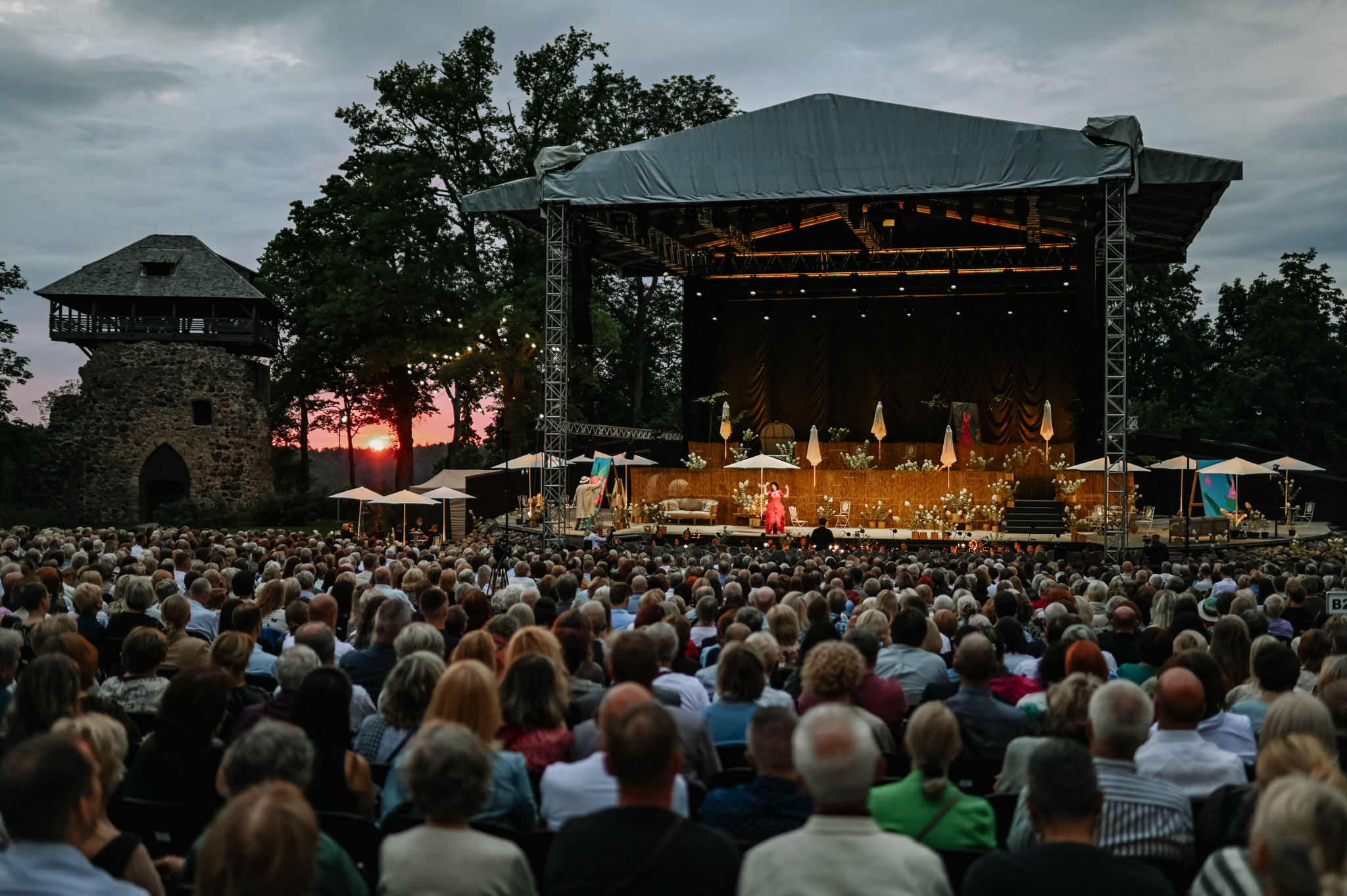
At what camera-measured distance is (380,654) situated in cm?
586

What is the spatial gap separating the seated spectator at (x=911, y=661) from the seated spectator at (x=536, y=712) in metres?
2.08

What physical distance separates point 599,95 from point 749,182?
58.1 feet

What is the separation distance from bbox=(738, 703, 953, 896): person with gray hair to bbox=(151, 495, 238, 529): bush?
30.8 m

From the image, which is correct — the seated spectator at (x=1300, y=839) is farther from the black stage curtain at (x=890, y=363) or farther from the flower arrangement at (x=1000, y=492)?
the black stage curtain at (x=890, y=363)

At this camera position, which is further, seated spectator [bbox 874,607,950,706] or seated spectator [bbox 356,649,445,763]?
seated spectator [bbox 874,607,950,706]

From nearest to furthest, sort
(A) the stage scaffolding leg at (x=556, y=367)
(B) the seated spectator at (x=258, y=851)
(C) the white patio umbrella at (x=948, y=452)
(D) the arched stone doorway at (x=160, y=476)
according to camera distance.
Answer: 1. (B) the seated spectator at (x=258, y=851)
2. (A) the stage scaffolding leg at (x=556, y=367)
3. (C) the white patio umbrella at (x=948, y=452)
4. (D) the arched stone doorway at (x=160, y=476)

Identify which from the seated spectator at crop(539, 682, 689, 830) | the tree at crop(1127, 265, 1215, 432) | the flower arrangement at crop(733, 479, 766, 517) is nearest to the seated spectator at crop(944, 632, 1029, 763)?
the seated spectator at crop(539, 682, 689, 830)

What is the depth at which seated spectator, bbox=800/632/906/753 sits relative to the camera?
4.55 m

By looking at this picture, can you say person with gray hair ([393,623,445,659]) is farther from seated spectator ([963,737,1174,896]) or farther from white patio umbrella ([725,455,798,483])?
white patio umbrella ([725,455,798,483])

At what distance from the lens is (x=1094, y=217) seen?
63.6ft

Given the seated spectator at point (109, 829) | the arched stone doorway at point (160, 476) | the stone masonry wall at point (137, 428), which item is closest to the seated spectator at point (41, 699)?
the seated spectator at point (109, 829)

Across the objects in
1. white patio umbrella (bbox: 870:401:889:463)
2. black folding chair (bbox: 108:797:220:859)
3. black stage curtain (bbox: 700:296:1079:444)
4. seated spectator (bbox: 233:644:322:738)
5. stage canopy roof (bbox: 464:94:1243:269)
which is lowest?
black folding chair (bbox: 108:797:220:859)

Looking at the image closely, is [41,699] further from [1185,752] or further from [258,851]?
[1185,752]

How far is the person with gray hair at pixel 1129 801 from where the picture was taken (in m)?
3.42
